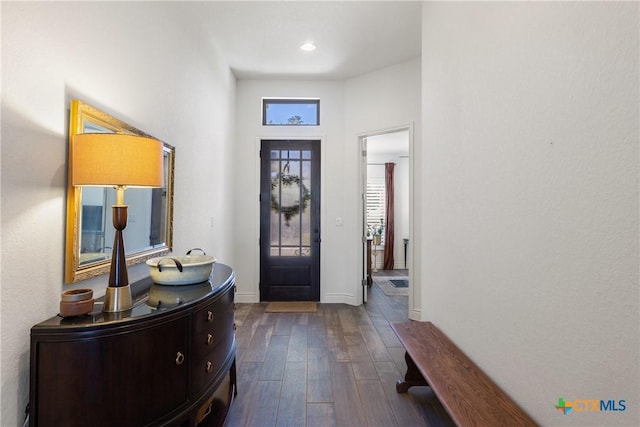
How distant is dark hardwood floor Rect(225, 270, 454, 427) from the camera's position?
187cm

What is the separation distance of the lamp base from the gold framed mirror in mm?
263

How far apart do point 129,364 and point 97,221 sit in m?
0.74

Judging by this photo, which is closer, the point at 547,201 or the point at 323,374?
the point at 547,201

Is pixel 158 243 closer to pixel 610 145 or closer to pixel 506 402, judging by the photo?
pixel 506 402

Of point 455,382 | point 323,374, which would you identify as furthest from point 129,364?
point 323,374

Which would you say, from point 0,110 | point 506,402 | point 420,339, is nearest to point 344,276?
point 420,339

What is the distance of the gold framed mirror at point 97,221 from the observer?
1.31m

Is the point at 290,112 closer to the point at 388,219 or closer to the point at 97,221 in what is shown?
the point at 97,221

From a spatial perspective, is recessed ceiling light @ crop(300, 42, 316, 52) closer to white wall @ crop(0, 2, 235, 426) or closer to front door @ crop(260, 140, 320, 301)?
front door @ crop(260, 140, 320, 301)

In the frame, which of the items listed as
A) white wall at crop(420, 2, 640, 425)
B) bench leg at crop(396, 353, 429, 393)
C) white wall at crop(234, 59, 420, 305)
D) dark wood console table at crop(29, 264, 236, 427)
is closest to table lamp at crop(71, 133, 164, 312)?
dark wood console table at crop(29, 264, 236, 427)

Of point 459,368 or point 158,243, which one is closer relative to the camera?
point 459,368

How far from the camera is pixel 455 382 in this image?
1504mm

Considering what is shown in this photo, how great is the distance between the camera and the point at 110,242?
1.54m

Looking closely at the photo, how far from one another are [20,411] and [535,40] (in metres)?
2.50
